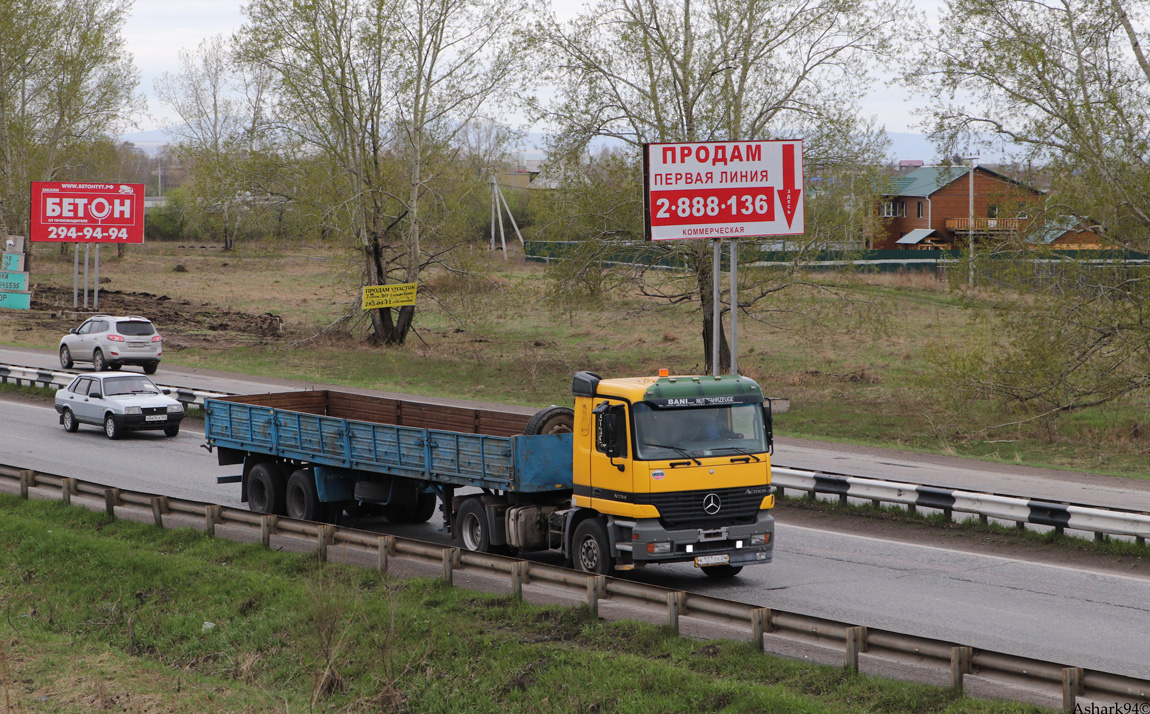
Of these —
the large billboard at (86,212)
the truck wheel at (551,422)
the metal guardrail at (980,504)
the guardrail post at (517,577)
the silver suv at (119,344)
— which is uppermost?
the large billboard at (86,212)

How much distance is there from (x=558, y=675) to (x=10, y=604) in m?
8.60

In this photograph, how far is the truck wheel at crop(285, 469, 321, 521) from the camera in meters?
15.8

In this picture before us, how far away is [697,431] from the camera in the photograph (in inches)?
476

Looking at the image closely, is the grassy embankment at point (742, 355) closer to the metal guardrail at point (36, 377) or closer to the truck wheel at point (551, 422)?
the metal guardrail at point (36, 377)

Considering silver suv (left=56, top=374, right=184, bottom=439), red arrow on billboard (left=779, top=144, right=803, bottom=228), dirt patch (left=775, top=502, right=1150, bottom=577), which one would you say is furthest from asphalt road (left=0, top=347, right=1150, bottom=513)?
silver suv (left=56, top=374, right=184, bottom=439)

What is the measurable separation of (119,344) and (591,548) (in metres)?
25.8

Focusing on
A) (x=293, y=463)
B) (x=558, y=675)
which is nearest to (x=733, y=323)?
(x=293, y=463)

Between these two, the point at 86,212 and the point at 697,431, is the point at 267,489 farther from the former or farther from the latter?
the point at 86,212

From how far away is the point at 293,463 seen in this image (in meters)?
16.8

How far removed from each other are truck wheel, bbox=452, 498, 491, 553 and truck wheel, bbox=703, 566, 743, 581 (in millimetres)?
2769

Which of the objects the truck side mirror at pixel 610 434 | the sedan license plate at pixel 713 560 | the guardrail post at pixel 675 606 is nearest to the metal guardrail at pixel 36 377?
the truck side mirror at pixel 610 434

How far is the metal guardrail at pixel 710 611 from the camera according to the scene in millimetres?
8000

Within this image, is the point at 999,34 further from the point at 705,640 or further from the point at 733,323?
the point at 705,640

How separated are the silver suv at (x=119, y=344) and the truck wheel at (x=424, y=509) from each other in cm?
2060
